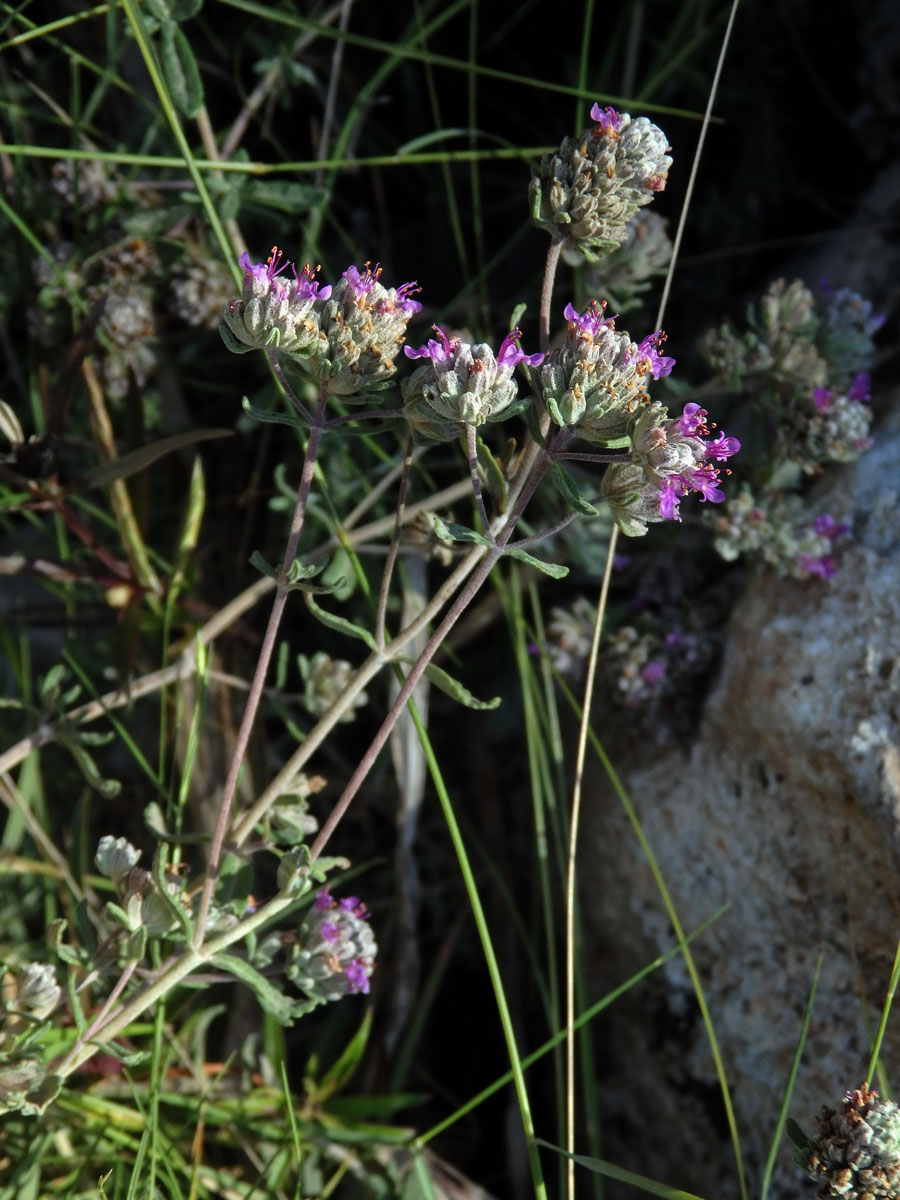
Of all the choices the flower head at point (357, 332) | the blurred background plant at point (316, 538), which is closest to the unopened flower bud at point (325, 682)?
the blurred background plant at point (316, 538)

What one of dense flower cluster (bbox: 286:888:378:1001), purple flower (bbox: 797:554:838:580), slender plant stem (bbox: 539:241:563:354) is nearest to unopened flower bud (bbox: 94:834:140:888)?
dense flower cluster (bbox: 286:888:378:1001)

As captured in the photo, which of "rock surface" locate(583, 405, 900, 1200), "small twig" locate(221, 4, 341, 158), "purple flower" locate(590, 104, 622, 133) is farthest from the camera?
"small twig" locate(221, 4, 341, 158)

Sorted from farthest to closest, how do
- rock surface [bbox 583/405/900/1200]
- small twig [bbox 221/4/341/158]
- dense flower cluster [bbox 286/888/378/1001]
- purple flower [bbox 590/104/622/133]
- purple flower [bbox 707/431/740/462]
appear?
small twig [bbox 221/4/341/158] < rock surface [bbox 583/405/900/1200] < dense flower cluster [bbox 286/888/378/1001] < purple flower [bbox 590/104/622/133] < purple flower [bbox 707/431/740/462]

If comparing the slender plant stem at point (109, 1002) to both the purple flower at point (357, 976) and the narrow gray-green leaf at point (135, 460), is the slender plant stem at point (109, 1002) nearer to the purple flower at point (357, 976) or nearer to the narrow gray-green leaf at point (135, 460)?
the purple flower at point (357, 976)

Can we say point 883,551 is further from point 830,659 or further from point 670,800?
point 670,800

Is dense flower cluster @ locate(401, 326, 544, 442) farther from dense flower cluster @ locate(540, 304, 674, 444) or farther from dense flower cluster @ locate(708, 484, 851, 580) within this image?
dense flower cluster @ locate(708, 484, 851, 580)

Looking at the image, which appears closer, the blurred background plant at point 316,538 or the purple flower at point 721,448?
the purple flower at point 721,448
